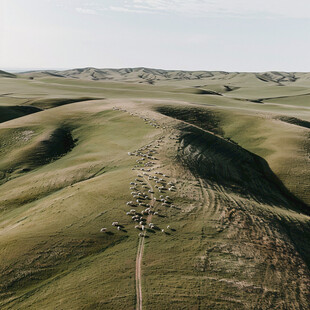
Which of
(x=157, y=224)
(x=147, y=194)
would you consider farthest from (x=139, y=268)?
(x=147, y=194)

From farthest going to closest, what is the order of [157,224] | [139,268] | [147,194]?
1. [147,194]
2. [157,224]
3. [139,268]

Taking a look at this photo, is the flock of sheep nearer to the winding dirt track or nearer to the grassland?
the winding dirt track

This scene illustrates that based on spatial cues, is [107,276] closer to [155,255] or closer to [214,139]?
[155,255]

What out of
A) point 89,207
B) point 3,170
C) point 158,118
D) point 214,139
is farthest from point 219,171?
point 3,170

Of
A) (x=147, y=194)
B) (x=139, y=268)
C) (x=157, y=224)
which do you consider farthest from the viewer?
(x=147, y=194)

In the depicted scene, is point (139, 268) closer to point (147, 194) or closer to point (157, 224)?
point (157, 224)

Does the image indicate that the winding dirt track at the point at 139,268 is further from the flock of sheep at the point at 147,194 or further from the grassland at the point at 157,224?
the flock of sheep at the point at 147,194

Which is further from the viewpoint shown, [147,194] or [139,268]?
[147,194]

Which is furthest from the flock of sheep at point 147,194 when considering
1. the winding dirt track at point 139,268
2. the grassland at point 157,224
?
the grassland at point 157,224
